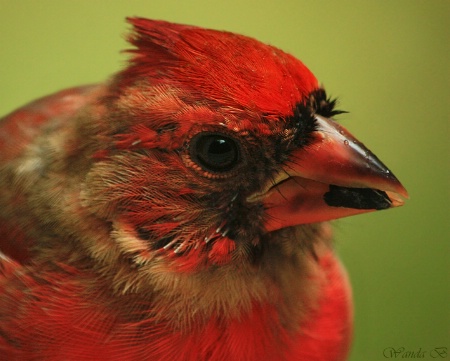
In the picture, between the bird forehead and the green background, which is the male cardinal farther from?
the green background

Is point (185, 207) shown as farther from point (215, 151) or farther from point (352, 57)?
point (352, 57)

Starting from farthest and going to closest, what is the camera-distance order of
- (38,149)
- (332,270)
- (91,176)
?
1. (332,270)
2. (38,149)
3. (91,176)

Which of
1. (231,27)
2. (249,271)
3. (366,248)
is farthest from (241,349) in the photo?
(231,27)

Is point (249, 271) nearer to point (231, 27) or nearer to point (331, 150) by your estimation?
point (331, 150)

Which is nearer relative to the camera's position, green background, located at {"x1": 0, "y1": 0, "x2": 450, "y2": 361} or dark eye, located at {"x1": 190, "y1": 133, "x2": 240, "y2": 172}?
dark eye, located at {"x1": 190, "y1": 133, "x2": 240, "y2": 172}

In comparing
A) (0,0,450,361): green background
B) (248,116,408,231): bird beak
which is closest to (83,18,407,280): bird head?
(248,116,408,231): bird beak

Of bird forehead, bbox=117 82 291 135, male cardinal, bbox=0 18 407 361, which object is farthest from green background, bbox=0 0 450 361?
bird forehead, bbox=117 82 291 135

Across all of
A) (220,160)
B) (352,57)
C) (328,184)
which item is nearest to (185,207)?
(220,160)
